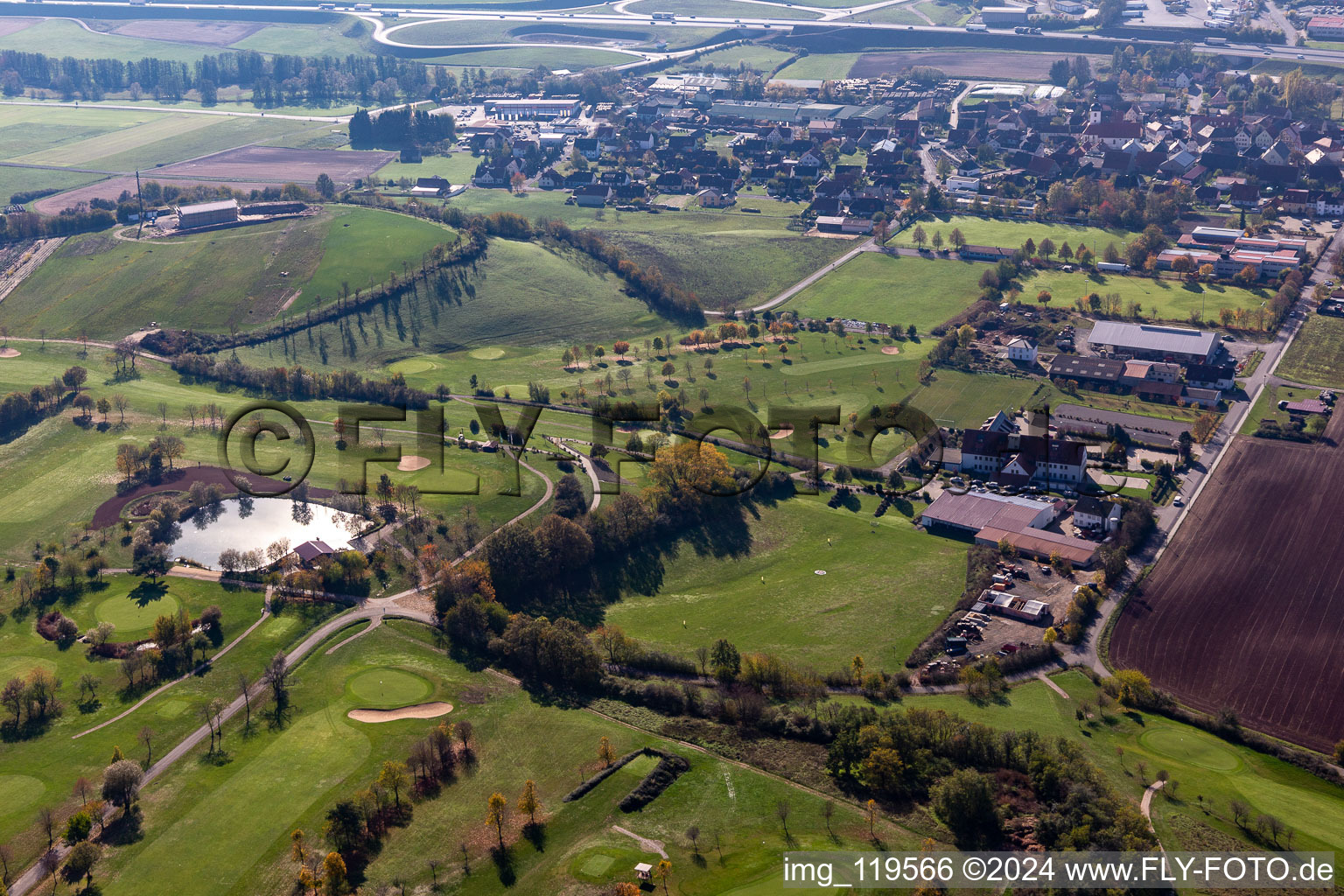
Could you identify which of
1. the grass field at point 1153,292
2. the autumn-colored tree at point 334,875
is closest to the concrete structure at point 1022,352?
the grass field at point 1153,292

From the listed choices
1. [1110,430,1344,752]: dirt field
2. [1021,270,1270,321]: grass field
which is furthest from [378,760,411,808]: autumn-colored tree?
[1021,270,1270,321]: grass field

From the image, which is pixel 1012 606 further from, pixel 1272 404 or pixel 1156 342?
pixel 1156 342

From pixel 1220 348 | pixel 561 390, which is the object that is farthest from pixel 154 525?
pixel 1220 348

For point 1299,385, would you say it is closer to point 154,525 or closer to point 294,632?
point 294,632

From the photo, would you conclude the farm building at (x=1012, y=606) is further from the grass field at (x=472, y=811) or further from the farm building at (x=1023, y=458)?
the grass field at (x=472, y=811)

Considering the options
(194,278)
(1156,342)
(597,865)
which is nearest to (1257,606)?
(1156,342)

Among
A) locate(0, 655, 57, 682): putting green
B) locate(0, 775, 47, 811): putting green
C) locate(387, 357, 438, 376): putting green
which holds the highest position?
locate(387, 357, 438, 376): putting green

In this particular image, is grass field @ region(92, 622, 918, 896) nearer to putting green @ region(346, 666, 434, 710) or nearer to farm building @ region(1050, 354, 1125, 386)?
putting green @ region(346, 666, 434, 710)
